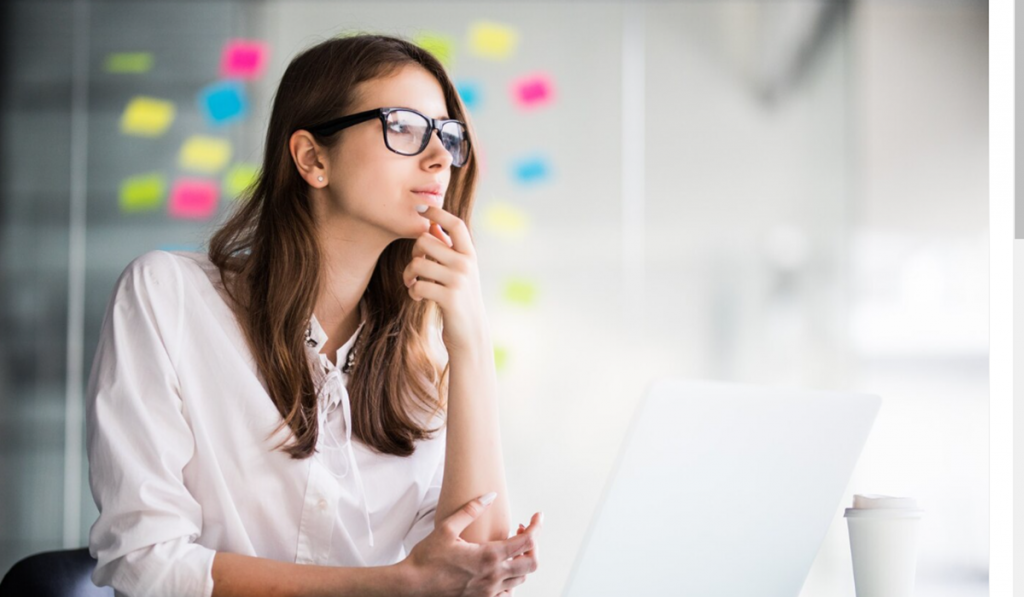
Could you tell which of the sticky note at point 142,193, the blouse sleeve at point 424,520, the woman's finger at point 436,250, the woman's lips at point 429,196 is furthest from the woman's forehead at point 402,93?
the sticky note at point 142,193

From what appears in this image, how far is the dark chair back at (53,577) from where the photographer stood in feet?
3.92

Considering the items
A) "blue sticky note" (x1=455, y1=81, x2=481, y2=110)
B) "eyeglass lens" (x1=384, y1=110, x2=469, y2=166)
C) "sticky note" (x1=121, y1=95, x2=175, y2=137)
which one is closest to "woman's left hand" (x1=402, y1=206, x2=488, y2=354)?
"eyeglass lens" (x1=384, y1=110, x2=469, y2=166)

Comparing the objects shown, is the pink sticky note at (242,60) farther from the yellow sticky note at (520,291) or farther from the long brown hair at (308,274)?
the long brown hair at (308,274)

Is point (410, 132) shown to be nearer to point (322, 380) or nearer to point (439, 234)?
point (439, 234)

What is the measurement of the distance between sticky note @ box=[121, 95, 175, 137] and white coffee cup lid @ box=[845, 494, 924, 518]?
287 centimetres

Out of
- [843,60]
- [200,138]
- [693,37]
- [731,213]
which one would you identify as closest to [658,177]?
[731,213]

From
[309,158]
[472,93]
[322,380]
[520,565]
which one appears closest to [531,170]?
[472,93]

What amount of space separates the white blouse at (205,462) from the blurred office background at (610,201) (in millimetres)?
1818

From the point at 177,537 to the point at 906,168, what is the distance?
2.90 m

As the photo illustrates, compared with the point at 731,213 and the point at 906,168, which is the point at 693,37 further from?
the point at 906,168

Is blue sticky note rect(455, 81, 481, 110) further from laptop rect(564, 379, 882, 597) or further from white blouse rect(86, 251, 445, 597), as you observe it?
laptop rect(564, 379, 882, 597)

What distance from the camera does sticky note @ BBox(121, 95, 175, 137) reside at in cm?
337

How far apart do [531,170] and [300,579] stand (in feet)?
7.64

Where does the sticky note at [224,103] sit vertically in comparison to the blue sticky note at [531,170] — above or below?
above
